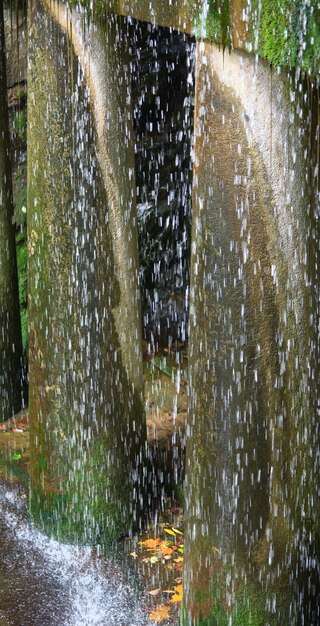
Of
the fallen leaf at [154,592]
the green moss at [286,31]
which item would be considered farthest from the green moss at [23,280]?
the green moss at [286,31]

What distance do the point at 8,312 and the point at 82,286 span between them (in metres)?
2.79

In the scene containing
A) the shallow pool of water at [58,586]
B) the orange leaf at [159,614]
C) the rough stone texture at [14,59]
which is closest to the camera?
the orange leaf at [159,614]

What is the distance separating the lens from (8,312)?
9.29 meters

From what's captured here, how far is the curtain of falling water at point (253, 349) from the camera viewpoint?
4.88 meters

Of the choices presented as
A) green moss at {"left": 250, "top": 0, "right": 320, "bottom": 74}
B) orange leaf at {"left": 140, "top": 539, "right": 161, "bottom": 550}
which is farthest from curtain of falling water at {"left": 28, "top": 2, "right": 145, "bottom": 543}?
green moss at {"left": 250, "top": 0, "right": 320, "bottom": 74}

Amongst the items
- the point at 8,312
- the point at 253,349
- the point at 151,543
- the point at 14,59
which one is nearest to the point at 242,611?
the point at 253,349

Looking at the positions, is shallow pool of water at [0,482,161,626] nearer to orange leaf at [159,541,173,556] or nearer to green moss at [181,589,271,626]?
orange leaf at [159,541,173,556]

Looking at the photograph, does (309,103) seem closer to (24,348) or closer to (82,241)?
(82,241)

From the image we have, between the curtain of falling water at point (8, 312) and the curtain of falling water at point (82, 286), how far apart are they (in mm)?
2182

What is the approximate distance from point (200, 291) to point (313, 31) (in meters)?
1.48

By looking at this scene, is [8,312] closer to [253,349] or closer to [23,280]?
[23,280]

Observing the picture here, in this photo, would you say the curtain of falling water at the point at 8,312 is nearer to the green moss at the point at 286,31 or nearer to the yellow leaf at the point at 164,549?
the yellow leaf at the point at 164,549

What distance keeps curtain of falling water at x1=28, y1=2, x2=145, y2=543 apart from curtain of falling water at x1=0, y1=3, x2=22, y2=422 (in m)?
2.18

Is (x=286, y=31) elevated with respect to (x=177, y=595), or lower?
elevated
